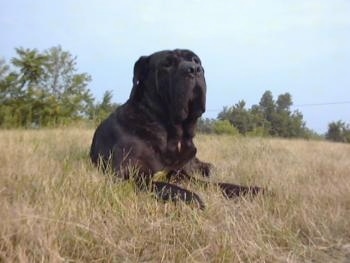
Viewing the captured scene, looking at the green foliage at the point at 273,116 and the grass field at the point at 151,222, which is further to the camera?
the green foliage at the point at 273,116

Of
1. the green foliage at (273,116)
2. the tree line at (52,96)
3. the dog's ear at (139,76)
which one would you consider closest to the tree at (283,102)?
the green foliage at (273,116)

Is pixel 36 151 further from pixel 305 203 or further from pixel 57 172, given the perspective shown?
pixel 305 203

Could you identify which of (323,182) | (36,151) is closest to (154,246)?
(323,182)

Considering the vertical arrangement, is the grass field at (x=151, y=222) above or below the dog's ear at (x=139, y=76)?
below

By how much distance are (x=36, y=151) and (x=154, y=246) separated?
2.61 meters

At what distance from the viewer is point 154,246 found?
2.18 meters

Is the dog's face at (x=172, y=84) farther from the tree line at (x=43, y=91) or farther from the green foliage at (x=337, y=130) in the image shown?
the green foliage at (x=337, y=130)

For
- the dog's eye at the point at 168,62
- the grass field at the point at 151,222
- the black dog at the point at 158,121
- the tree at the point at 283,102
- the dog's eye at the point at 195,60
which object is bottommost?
the grass field at the point at 151,222

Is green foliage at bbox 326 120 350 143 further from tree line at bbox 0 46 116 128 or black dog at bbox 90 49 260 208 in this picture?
black dog at bbox 90 49 260 208

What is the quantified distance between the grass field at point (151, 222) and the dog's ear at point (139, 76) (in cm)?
74

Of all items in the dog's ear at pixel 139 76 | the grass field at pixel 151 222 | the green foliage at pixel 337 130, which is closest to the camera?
the grass field at pixel 151 222

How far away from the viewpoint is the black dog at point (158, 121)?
3725 millimetres

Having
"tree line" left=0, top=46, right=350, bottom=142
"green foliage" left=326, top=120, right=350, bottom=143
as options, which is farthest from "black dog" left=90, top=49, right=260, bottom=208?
"green foliage" left=326, top=120, right=350, bottom=143

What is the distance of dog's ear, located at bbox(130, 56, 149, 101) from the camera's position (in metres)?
4.14
